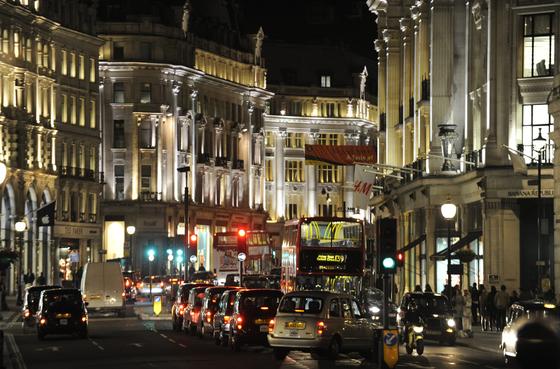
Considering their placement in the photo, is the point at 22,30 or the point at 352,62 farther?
the point at 352,62

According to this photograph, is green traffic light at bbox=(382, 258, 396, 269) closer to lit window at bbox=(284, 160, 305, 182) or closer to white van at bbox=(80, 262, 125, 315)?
white van at bbox=(80, 262, 125, 315)

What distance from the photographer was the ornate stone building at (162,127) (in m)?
134

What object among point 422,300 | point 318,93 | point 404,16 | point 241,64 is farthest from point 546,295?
point 318,93

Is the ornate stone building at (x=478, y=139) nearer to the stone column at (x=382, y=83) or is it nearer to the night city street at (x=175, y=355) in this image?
the stone column at (x=382, y=83)

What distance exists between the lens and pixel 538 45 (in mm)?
63031

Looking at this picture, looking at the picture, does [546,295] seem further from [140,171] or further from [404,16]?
[140,171]

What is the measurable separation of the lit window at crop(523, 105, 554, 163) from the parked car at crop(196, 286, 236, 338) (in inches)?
769

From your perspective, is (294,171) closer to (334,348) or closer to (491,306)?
(491,306)

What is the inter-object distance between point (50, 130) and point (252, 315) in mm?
73421

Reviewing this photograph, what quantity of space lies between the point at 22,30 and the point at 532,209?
52609 millimetres

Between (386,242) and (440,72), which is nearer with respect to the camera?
(386,242)

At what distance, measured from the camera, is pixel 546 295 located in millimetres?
47719

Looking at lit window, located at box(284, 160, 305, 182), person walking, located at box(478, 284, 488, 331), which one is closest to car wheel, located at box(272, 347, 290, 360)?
person walking, located at box(478, 284, 488, 331)

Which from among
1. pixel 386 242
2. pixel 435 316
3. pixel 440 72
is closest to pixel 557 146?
pixel 435 316
